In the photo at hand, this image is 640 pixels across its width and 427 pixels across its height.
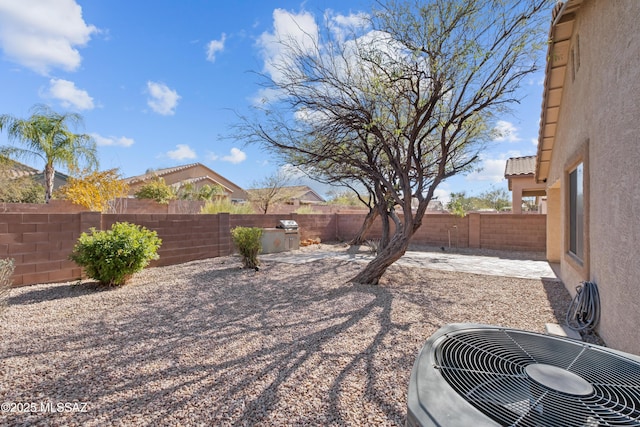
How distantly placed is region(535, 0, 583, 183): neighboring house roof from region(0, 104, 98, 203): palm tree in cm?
1626

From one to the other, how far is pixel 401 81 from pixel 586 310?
4566 mm

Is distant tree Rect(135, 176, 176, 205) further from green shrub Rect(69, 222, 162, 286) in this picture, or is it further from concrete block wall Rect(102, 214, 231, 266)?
green shrub Rect(69, 222, 162, 286)

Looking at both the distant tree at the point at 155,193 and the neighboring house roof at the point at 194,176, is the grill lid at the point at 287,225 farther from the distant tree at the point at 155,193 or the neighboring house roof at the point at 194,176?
the neighboring house roof at the point at 194,176

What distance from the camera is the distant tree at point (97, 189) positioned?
1063 cm

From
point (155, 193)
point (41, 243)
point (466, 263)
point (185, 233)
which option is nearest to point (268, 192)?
point (155, 193)

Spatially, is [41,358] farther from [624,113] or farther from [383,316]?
[624,113]

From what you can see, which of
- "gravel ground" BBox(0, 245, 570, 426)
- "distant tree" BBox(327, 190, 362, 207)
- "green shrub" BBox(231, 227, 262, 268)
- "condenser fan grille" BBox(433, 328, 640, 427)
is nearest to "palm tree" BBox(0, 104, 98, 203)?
"green shrub" BBox(231, 227, 262, 268)

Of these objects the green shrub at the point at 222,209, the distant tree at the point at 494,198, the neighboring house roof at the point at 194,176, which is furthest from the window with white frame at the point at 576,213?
the distant tree at the point at 494,198

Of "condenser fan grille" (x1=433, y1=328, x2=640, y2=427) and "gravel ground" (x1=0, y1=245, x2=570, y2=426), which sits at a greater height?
"condenser fan grille" (x1=433, y1=328, x2=640, y2=427)

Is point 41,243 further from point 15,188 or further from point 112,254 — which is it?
point 15,188

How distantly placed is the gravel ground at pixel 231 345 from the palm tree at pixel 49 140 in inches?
461

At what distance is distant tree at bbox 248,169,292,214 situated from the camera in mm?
18667

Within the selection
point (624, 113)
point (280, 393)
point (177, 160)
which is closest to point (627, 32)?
point (624, 113)

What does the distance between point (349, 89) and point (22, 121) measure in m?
16.0
